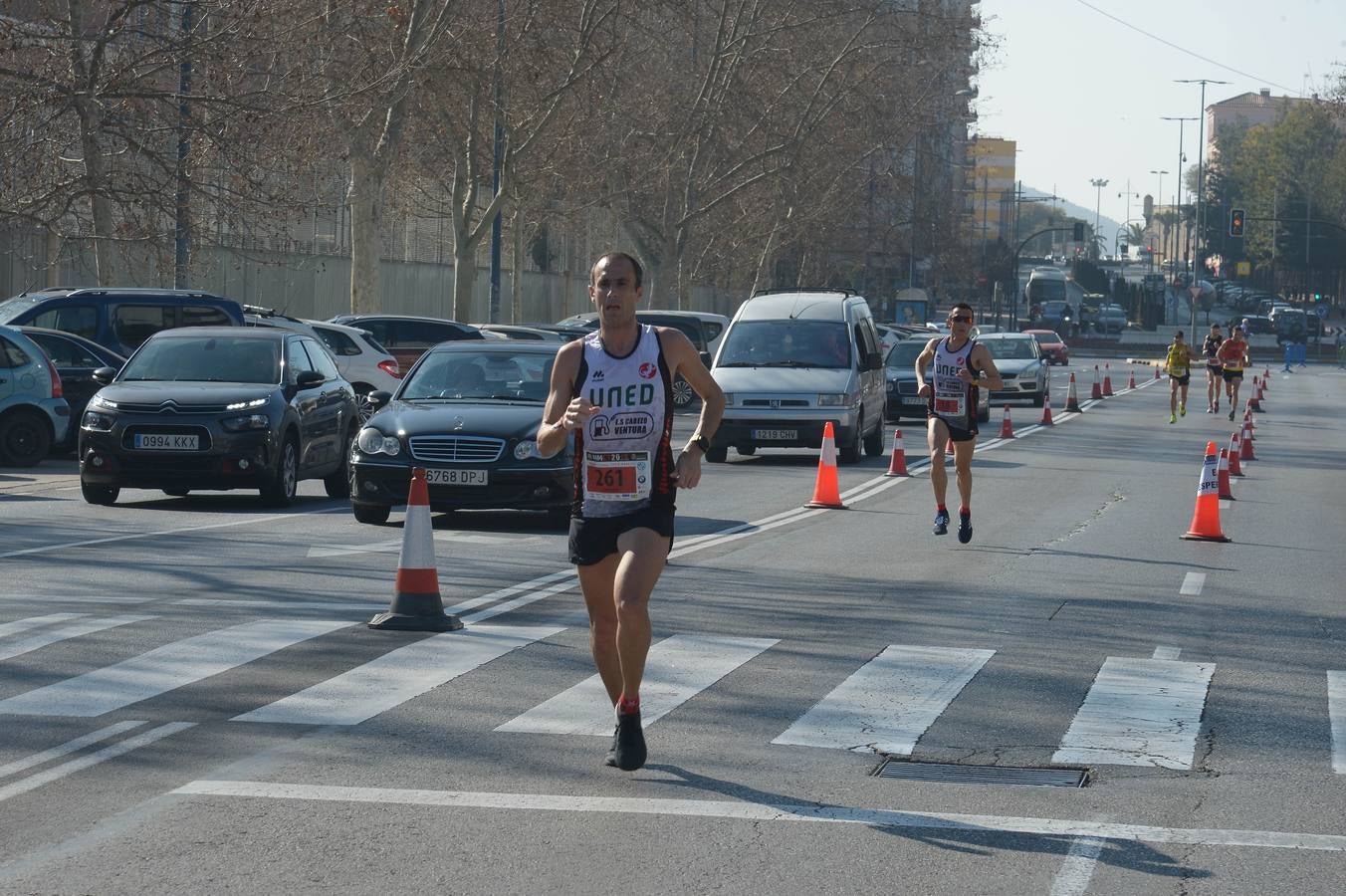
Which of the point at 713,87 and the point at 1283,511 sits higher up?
the point at 713,87

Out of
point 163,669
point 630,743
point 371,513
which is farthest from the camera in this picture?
point 371,513

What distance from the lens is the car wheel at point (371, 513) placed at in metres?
16.0

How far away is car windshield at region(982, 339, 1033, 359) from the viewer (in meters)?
44.2

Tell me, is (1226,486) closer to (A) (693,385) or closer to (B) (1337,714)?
(B) (1337,714)

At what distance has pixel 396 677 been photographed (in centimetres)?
877

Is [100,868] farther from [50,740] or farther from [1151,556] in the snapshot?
[1151,556]

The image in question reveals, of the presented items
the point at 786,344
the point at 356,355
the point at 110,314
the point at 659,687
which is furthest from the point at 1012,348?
the point at 659,687

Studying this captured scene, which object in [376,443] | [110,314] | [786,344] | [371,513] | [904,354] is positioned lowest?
[371,513]

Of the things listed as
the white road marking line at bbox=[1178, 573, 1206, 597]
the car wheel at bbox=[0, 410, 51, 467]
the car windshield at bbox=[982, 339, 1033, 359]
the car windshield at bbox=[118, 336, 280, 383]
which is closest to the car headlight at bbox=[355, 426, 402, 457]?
the car windshield at bbox=[118, 336, 280, 383]

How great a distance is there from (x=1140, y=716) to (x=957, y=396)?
7.77 meters

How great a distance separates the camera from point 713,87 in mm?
57500

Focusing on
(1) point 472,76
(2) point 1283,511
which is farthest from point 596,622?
(1) point 472,76

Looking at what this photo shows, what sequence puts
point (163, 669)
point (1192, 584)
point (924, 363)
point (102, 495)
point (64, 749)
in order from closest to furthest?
point (64, 749), point (163, 669), point (1192, 584), point (924, 363), point (102, 495)

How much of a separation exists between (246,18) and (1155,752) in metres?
21.3
